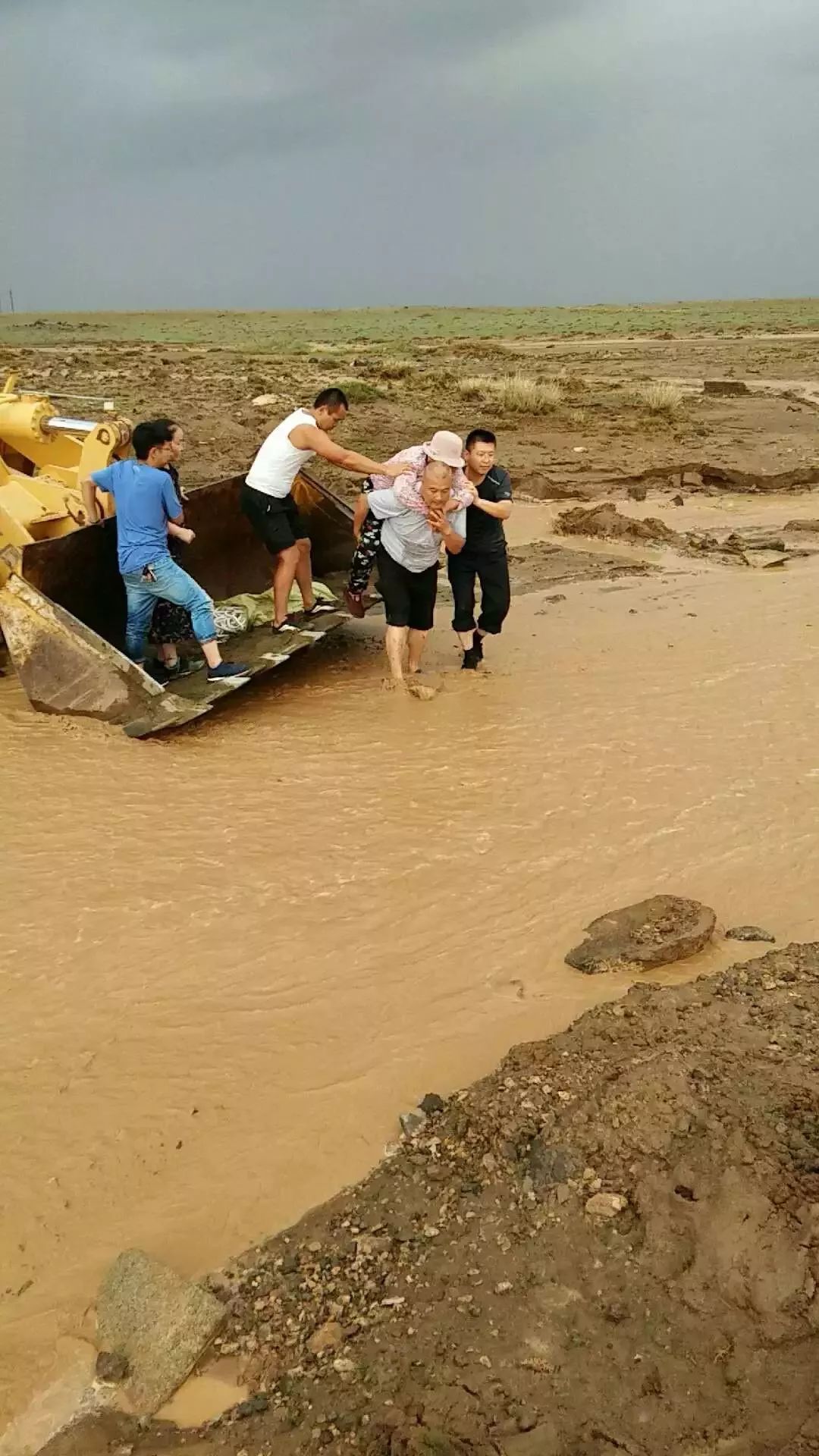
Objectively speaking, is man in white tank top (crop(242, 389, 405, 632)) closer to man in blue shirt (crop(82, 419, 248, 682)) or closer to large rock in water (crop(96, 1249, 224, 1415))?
man in blue shirt (crop(82, 419, 248, 682))

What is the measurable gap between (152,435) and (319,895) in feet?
9.49

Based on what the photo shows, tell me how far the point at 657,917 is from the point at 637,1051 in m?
0.96

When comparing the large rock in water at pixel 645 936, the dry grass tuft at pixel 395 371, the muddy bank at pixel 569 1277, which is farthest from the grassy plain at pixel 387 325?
the muddy bank at pixel 569 1277

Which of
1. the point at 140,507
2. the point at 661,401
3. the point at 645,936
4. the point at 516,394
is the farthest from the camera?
the point at 661,401

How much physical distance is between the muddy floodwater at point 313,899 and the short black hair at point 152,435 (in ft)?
4.95

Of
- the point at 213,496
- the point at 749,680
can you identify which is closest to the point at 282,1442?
the point at 749,680

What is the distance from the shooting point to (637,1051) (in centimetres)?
328

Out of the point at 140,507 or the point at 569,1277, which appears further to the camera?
the point at 140,507

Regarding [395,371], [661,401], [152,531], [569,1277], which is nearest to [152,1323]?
[569,1277]

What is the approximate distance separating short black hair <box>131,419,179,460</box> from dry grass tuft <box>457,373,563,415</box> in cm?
1178

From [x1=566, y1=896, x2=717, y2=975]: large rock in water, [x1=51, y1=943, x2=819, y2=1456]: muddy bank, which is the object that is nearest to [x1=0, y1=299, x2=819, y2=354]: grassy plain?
[x1=566, y1=896, x2=717, y2=975]: large rock in water

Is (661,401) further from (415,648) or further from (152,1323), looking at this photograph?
(152,1323)

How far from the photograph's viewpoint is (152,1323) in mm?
2602

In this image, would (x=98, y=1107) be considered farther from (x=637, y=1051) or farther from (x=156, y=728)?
(x=156, y=728)
